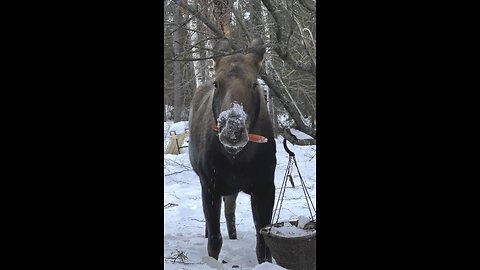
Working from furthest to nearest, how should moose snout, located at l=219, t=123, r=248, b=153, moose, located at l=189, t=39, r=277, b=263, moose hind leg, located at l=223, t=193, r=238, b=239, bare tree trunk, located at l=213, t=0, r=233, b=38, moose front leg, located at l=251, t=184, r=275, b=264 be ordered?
moose hind leg, located at l=223, t=193, r=238, b=239, moose front leg, located at l=251, t=184, r=275, b=264, bare tree trunk, located at l=213, t=0, r=233, b=38, moose, located at l=189, t=39, r=277, b=263, moose snout, located at l=219, t=123, r=248, b=153

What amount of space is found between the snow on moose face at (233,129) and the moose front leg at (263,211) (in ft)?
2.63

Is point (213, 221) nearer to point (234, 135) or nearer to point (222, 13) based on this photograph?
point (234, 135)

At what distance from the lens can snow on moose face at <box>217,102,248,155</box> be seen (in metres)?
2.91

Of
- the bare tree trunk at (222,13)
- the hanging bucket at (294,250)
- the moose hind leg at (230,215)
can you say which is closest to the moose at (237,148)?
the bare tree trunk at (222,13)

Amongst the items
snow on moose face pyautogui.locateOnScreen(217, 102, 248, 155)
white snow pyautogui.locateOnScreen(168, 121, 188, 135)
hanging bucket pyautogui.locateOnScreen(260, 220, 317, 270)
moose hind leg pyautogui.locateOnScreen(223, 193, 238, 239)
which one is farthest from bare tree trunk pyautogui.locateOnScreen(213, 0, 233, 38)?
white snow pyautogui.locateOnScreen(168, 121, 188, 135)

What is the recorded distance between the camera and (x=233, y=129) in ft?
9.54

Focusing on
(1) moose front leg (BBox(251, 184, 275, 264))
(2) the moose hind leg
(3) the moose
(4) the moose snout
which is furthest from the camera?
(2) the moose hind leg

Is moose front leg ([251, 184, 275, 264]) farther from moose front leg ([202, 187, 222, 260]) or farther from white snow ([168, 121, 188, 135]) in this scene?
white snow ([168, 121, 188, 135])

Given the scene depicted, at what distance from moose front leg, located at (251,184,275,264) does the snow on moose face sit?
80cm

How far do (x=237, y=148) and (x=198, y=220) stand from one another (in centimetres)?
248
